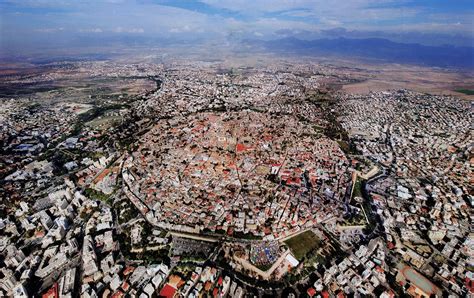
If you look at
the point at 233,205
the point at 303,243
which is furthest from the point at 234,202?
the point at 303,243

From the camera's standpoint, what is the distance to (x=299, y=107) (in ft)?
153

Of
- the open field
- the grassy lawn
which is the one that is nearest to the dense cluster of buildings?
the grassy lawn

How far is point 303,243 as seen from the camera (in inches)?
664

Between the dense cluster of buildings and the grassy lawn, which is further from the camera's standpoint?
the grassy lawn

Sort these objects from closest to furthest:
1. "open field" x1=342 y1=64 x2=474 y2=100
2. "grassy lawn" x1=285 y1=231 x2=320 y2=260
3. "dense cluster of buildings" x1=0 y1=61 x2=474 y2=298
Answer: "dense cluster of buildings" x1=0 y1=61 x2=474 y2=298 < "grassy lawn" x1=285 y1=231 x2=320 y2=260 < "open field" x1=342 y1=64 x2=474 y2=100

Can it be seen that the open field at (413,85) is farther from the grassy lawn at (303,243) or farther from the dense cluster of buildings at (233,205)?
the grassy lawn at (303,243)

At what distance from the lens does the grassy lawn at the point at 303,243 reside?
1619 centimetres

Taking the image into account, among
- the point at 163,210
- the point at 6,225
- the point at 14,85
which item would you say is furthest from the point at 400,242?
the point at 14,85

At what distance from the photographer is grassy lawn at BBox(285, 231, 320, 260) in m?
16.2

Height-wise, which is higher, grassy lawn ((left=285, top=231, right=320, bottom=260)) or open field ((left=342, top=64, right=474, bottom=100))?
open field ((left=342, top=64, right=474, bottom=100))

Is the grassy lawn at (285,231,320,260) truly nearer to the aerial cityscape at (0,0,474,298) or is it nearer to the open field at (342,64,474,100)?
the aerial cityscape at (0,0,474,298)

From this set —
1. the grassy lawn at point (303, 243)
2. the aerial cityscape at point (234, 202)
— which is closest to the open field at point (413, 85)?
the aerial cityscape at point (234, 202)

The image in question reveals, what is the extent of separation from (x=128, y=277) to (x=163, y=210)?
6.00 m

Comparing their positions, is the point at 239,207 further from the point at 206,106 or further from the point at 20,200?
the point at 206,106
